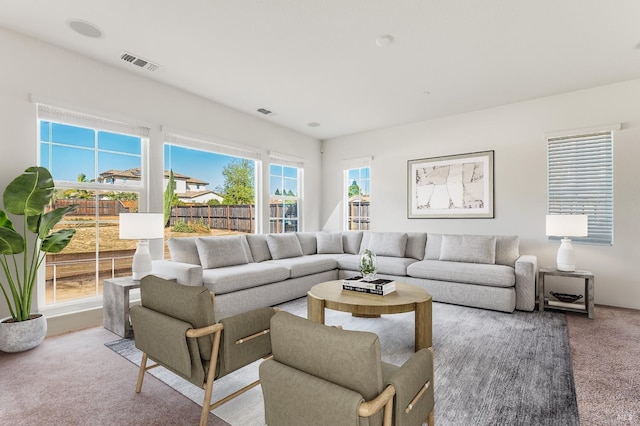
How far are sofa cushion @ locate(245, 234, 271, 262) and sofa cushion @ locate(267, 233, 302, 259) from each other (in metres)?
0.07

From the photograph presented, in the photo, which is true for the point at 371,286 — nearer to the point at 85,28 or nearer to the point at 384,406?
the point at 384,406

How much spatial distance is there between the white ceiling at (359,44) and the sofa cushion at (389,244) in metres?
2.05

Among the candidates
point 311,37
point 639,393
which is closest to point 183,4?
point 311,37

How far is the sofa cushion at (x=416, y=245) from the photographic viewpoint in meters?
5.01

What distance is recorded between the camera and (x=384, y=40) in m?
3.01

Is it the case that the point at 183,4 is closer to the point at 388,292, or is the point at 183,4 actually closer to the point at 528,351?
the point at 388,292

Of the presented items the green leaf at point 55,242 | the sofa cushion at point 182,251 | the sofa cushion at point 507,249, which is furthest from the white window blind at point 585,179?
the green leaf at point 55,242

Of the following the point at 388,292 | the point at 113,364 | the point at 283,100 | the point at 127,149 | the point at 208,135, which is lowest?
the point at 113,364

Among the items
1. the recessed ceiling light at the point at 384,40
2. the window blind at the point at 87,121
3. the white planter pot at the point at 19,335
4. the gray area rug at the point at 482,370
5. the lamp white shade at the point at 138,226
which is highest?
the recessed ceiling light at the point at 384,40

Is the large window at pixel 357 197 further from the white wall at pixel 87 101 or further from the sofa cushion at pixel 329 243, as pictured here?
the white wall at pixel 87 101

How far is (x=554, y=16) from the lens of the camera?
265cm

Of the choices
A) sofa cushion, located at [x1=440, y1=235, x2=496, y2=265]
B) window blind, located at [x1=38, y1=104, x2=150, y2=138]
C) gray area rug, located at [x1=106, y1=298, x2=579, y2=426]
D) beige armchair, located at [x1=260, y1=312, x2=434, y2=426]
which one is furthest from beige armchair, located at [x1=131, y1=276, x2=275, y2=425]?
sofa cushion, located at [x1=440, y1=235, x2=496, y2=265]

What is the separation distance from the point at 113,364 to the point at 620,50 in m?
5.41

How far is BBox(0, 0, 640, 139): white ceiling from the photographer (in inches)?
102
